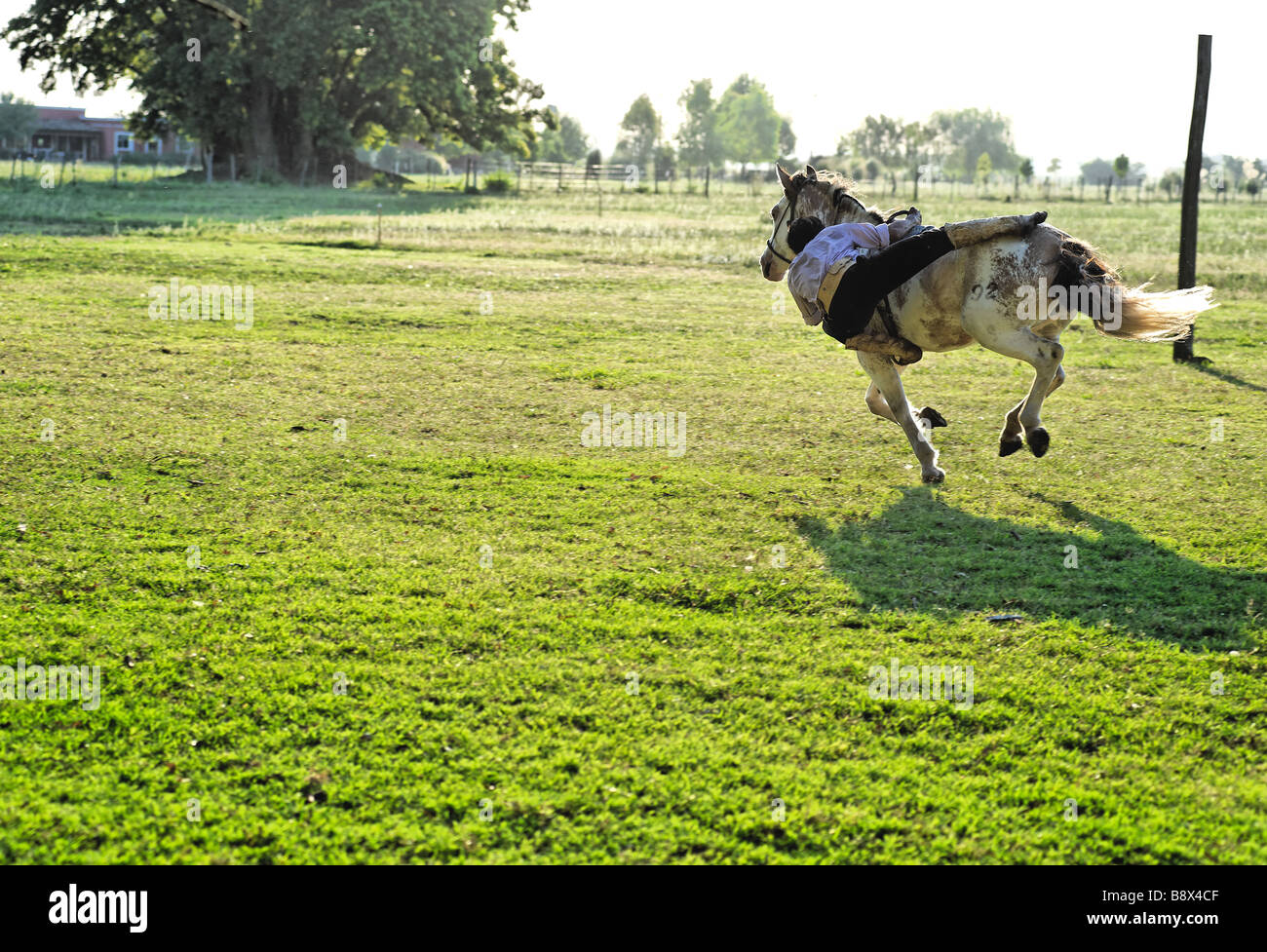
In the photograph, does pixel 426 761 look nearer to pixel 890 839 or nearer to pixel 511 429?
pixel 890 839

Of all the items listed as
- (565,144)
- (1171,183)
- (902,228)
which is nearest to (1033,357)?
(902,228)

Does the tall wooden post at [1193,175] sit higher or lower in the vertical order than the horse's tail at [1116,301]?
higher

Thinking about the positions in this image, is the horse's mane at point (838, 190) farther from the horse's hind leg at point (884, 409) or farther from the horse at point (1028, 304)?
the horse's hind leg at point (884, 409)

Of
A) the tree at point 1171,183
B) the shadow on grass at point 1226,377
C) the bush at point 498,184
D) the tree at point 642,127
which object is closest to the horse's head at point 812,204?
the shadow on grass at point 1226,377

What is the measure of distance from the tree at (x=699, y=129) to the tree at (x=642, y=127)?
5.20 metres

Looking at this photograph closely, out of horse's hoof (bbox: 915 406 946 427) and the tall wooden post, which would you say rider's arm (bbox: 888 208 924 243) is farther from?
the tall wooden post

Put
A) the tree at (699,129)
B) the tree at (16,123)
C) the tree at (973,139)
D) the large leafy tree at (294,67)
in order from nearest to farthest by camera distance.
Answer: the large leafy tree at (294,67), the tree at (16,123), the tree at (699,129), the tree at (973,139)

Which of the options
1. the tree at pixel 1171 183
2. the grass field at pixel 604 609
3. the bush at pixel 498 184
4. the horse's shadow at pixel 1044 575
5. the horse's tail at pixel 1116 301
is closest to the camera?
the grass field at pixel 604 609

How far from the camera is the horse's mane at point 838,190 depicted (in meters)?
8.66

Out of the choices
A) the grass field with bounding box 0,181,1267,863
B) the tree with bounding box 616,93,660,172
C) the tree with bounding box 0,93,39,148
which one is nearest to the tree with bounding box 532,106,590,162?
the tree with bounding box 616,93,660,172

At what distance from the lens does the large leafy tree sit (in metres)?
46.8

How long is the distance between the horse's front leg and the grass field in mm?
256
